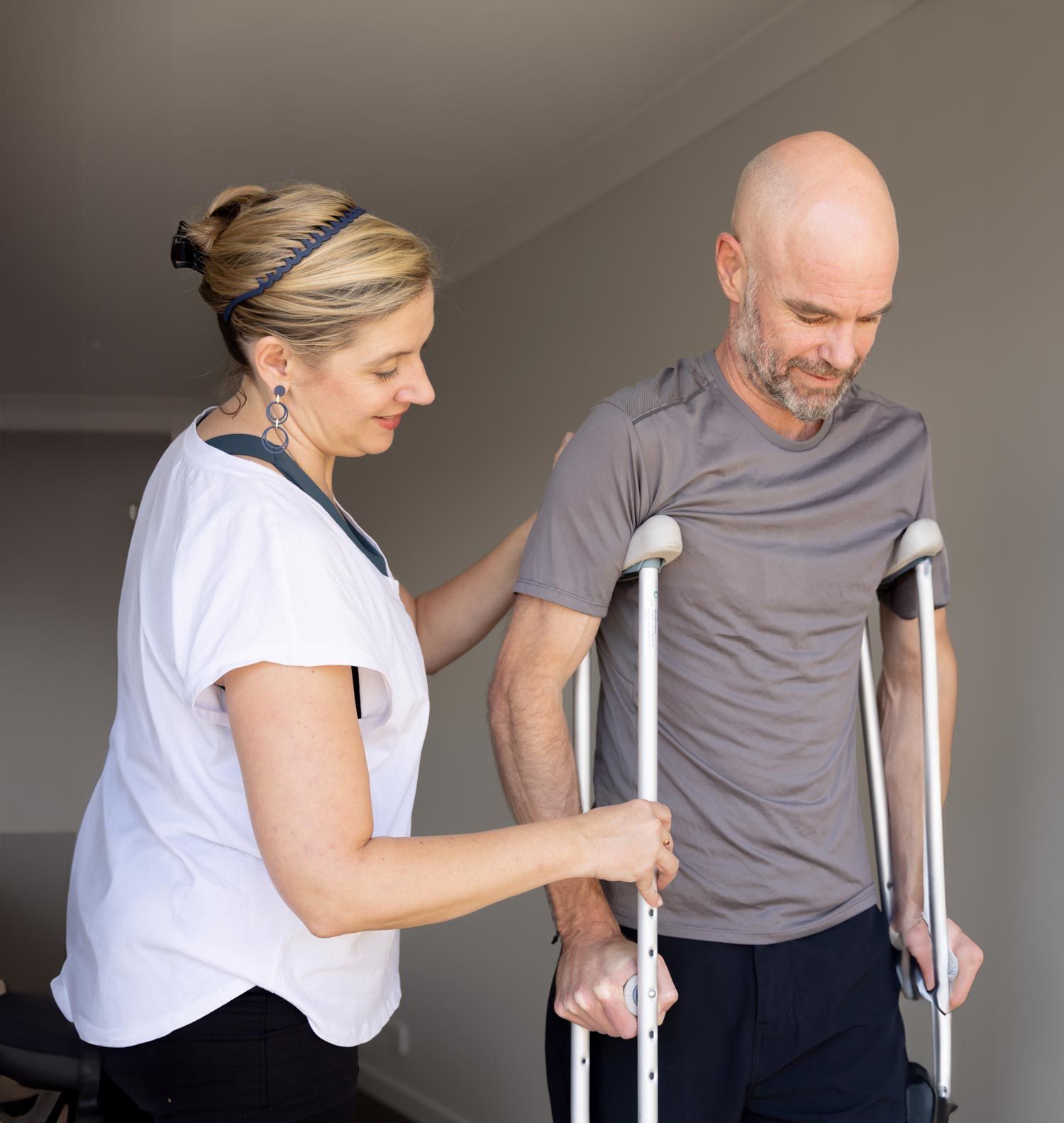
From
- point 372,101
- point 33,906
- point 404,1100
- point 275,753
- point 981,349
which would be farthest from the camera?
point 33,906

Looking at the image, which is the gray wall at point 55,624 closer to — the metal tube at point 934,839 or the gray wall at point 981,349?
the gray wall at point 981,349

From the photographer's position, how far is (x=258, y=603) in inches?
43.1

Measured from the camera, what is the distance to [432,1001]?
4520mm

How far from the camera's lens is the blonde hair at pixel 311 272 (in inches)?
49.0

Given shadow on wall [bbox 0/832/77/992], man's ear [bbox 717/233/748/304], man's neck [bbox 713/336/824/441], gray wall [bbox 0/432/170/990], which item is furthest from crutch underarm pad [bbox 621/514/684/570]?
gray wall [bbox 0/432/170/990]

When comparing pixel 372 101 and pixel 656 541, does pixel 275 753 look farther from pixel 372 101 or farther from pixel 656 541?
pixel 372 101

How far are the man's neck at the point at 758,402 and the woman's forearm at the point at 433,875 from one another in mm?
654

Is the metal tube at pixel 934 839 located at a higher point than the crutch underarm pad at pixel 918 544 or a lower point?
lower

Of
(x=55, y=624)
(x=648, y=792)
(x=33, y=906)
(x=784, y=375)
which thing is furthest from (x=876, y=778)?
(x=55, y=624)

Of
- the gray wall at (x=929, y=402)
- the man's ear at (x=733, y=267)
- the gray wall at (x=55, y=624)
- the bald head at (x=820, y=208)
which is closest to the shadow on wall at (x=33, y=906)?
the gray wall at (x=55, y=624)

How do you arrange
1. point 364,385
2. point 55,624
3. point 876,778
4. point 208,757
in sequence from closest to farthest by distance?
point 208,757 < point 364,385 < point 876,778 < point 55,624

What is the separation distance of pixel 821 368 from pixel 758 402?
0.32 ft

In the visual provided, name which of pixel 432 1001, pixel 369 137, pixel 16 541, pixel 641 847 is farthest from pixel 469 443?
pixel 16 541

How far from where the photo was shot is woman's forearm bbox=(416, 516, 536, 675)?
Answer: 168cm
